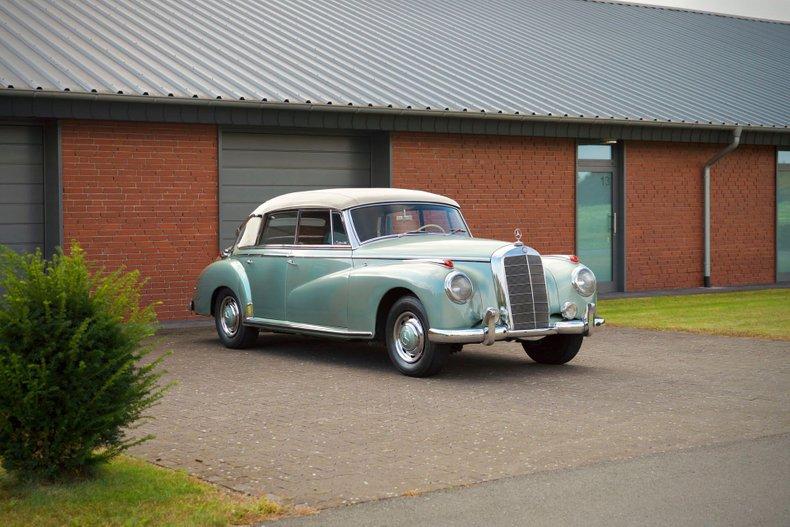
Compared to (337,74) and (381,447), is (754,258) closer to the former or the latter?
(337,74)

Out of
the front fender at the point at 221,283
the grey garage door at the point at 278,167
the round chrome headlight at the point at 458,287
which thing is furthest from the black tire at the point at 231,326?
the round chrome headlight at the point at 458,287

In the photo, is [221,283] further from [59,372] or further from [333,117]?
[59,372]

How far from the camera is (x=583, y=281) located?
1112cm

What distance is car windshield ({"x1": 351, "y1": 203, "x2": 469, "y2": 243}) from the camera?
12.0m

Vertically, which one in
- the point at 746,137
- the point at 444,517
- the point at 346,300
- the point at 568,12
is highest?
the point at 568,12

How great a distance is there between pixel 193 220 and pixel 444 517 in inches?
440

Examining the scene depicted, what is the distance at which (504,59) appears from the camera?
869 inches

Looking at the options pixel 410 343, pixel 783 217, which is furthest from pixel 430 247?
pixel 783 217

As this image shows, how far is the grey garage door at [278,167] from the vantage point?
1667 cm

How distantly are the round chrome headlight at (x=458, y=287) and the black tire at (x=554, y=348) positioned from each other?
52.6 inches

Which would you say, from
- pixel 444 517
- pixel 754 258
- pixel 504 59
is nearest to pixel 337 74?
pixel 504 59

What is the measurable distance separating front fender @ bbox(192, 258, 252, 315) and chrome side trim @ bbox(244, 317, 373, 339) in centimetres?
30

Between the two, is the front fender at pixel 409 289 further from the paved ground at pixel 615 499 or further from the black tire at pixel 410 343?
the paved ground at pixel 615 499

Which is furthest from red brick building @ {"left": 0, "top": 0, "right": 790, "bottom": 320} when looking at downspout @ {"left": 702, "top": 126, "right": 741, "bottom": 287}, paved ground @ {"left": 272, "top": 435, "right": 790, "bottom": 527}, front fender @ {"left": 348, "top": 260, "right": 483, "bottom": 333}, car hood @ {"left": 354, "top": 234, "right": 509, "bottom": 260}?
paved ground @ {"left": 272, "top": 435, "right": 790, "bottom": 527}
